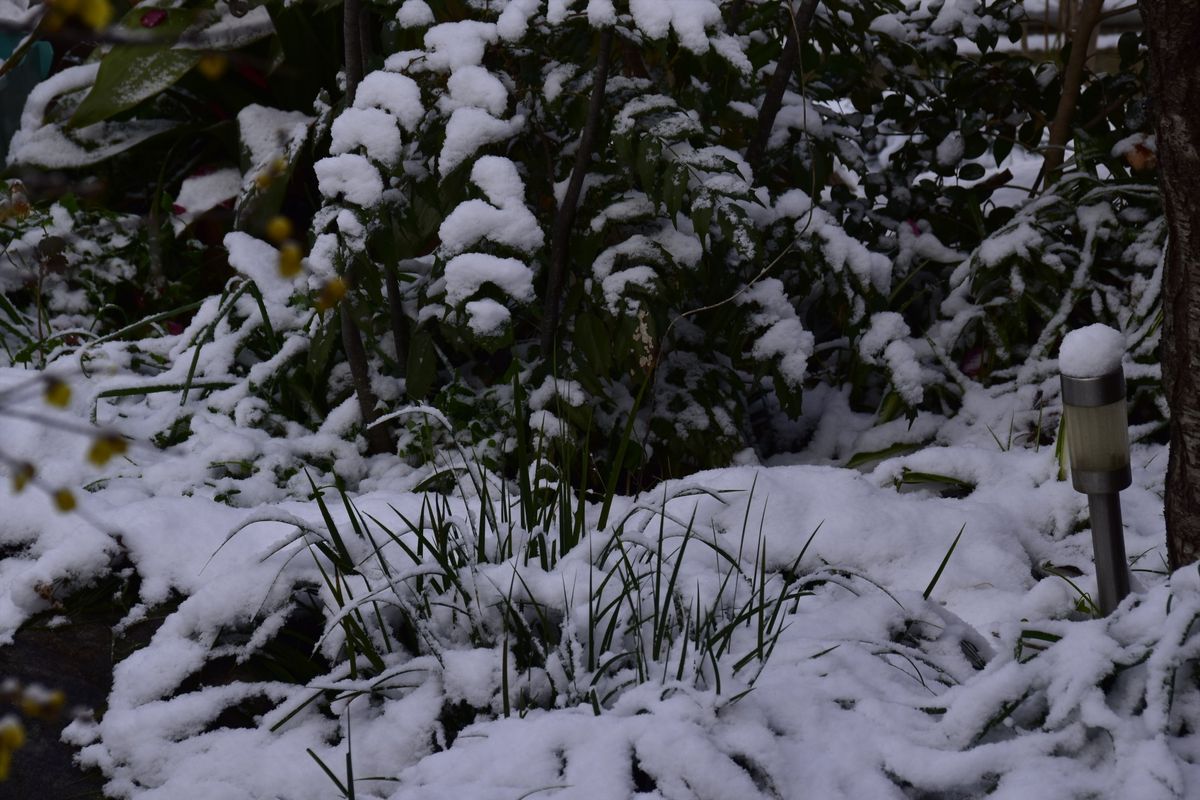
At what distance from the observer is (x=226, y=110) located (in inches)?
121

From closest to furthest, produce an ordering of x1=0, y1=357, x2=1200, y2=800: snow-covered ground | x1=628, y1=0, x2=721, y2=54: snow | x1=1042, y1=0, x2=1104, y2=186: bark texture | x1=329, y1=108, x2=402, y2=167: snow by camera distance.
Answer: x1=0, y1=357, x2=1200, y2=800: snow-covered ground
x1=628, y1=0, x2=721, y2=54: snow
x1=329, y1=108, x2=402, y2=167: snow
x1=1042, y1=0, x2=1104, y2=186: bark texture

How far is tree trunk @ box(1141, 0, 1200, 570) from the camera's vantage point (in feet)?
4.13

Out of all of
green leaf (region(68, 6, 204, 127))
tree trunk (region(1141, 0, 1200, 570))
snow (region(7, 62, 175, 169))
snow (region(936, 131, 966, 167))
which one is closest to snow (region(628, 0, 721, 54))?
tree trunk (region(1141, 0, 1200, 570))

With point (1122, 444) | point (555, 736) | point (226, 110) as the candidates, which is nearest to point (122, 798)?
point (555, 736)

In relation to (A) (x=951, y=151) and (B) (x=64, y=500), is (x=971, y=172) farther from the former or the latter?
(B) (x=64, y=500)

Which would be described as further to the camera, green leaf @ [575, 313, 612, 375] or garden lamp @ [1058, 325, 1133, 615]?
green leaf @ [575, 313, 612, 375]

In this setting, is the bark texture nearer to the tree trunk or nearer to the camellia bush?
the camellia bush

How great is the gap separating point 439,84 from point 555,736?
3.84 ft

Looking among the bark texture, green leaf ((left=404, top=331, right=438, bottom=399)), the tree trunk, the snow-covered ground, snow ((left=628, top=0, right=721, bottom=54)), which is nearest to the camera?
the snow-covered ground

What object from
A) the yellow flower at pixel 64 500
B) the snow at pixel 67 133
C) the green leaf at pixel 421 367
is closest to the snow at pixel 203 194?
the snow at pixel 67 133

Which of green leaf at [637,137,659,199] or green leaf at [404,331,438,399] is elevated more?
green leaf at [637,137,659,199]

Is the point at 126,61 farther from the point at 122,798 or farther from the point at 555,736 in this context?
the point at 555,736

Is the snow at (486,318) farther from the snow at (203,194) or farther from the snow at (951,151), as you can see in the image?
the snow at (203,194)

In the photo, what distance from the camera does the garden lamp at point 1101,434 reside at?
1.30 metres
